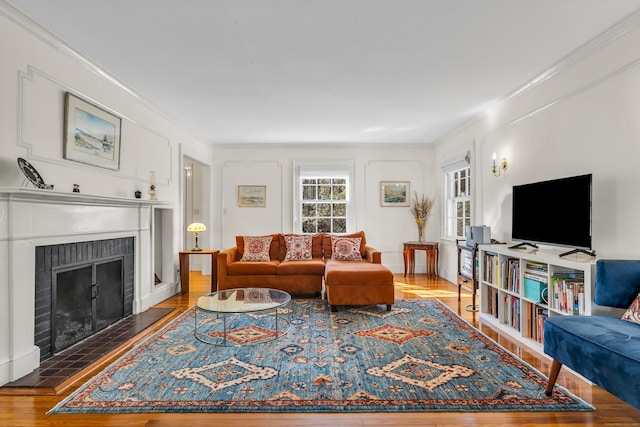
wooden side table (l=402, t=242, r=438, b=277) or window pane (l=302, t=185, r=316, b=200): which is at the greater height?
window pane (l=302, t=185, r=316, b=200)

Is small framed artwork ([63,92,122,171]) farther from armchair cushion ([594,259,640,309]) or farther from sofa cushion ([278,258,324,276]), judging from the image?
armchair cushion ([594,259,640,309])

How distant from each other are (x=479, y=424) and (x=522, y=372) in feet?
2.60

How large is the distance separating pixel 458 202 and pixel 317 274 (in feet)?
8.86

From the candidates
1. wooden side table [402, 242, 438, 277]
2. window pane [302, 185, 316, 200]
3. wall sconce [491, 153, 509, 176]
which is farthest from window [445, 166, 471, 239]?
window pane [302, 185, 316, 200]

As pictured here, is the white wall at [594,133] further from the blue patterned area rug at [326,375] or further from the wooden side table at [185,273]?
the wooden side table at [185,273]

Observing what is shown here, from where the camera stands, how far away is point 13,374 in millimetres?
2264

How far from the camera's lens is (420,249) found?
6016 mm

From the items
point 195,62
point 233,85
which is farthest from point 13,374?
point 233,85

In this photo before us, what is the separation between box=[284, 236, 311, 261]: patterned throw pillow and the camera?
496 cm

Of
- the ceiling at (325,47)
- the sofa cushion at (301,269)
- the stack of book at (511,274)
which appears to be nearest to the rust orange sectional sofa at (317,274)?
the sofa cushion at (301,269)

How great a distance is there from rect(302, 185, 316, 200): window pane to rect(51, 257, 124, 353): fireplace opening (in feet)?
11.9

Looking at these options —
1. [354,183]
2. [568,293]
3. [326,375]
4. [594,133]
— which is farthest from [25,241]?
[354,183]

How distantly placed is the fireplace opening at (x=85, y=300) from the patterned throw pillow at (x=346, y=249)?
8.87ft

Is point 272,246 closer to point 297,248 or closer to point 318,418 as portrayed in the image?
point 297,248
